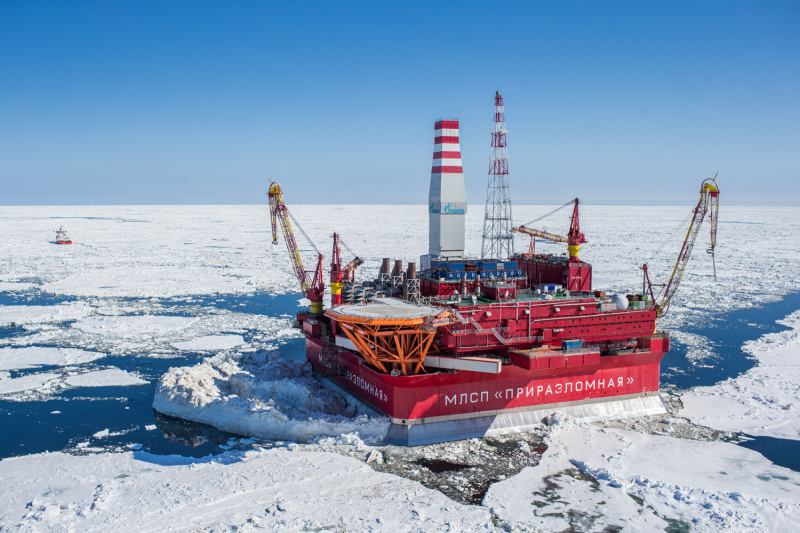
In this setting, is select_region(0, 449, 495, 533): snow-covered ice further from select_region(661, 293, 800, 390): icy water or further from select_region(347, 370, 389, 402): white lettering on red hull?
select_region(661, 293, 800, 390): icy water

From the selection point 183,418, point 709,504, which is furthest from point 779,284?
Answer: point 183,418

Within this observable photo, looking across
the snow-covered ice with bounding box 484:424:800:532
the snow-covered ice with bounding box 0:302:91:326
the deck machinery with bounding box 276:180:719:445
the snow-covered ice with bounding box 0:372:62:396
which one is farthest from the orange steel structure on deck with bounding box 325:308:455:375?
the snow-covered ice with bounding box 0:302:91:326

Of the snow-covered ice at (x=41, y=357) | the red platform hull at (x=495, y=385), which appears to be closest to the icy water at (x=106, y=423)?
the snow-covered ice at (x=41, y=357)

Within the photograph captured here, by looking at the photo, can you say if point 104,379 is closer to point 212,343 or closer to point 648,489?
point 212,343

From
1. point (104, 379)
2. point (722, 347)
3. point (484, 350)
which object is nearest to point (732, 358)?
point (722, 347)

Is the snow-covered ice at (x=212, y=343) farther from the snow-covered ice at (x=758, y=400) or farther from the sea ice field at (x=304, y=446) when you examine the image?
the snow-covered ice at (x=758, y=400)

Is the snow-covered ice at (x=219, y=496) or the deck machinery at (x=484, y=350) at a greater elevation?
the deck machinery at (x=484, y=350)
